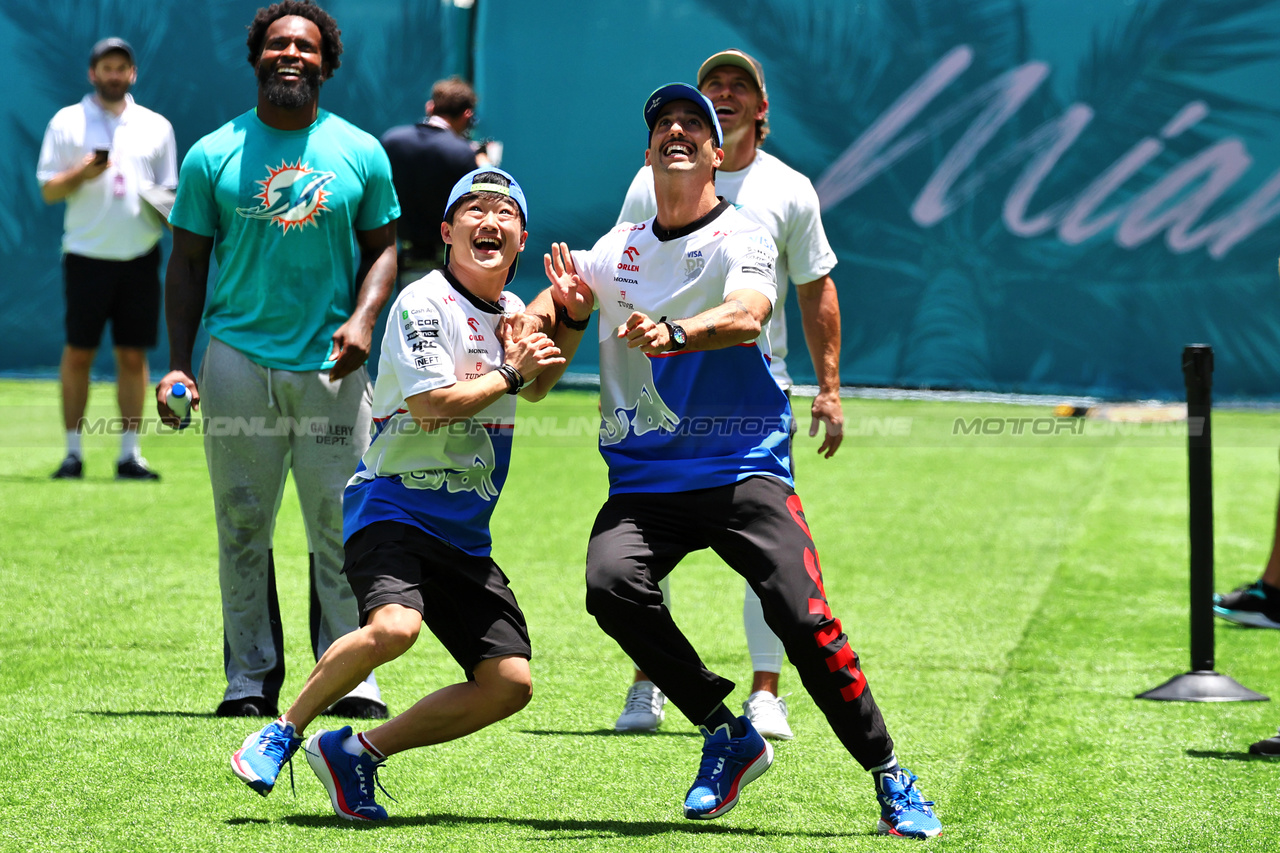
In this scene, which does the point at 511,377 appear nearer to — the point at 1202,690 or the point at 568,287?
the point at 568,287

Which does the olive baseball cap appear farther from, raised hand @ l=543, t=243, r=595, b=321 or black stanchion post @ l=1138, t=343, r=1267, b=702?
black stanchion post @ l=1138, t=343, r=1267, b=702

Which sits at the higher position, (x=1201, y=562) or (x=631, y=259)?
(x=631, y=259)

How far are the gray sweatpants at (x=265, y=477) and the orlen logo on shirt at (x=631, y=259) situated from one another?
1200mm

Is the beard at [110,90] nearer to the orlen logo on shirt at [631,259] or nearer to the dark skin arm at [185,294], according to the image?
the dark skin arm at [185,294]

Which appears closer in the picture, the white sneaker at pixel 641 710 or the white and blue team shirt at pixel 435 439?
the white and blue team shirt at pixel 435 439

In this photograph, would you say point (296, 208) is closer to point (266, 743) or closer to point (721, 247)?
point (721, 247)

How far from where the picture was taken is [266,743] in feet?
11.5

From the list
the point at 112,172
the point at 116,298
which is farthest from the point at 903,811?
the point at 112,172

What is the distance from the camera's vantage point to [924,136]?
12.9 metres

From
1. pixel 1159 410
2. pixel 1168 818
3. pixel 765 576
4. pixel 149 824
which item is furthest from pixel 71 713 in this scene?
pixel 1159 410

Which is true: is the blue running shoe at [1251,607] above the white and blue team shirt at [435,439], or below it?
below

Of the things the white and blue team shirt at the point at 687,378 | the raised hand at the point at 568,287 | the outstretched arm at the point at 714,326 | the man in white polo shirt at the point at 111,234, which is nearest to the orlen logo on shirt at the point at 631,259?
the white and blue team shirt at the point at 687,378

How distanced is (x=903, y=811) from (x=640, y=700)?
1261mm

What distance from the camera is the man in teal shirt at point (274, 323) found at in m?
4.43
